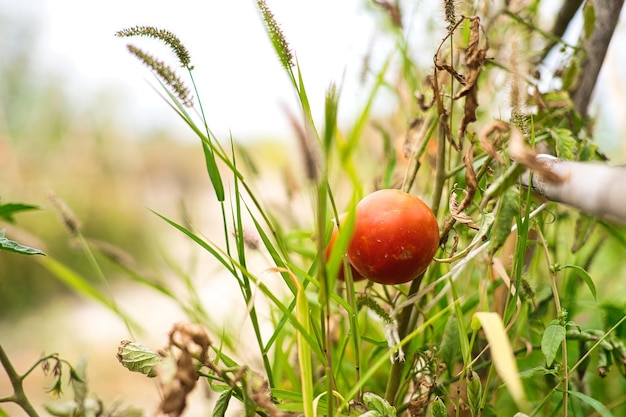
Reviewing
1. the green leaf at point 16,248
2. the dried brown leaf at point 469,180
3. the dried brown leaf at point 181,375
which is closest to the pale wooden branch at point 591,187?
the dried brown leaf at point 469,180

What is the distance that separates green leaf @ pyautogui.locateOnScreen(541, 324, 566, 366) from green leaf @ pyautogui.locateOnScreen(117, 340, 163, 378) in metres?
0.23

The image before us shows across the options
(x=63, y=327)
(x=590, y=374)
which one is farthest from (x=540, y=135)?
(x=63, y=327)

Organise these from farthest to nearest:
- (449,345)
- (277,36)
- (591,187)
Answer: (449,345)
(277,36)
(591,187)

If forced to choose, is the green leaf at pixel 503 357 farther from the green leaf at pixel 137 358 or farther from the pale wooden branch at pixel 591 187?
the green leaf at pixel 137 358

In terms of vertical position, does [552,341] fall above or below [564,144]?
below

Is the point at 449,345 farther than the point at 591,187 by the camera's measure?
Yes

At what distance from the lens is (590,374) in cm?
61

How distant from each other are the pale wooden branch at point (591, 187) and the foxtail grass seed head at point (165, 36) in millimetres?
216

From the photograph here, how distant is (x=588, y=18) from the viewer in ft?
1.62

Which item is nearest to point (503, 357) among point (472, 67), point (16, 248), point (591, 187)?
point (591, 187)

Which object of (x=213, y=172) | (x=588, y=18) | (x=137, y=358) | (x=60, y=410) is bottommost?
(x=60, y=410)

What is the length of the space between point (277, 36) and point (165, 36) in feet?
0.23

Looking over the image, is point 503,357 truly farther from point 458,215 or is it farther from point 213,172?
point 213,172

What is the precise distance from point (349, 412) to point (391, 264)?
0.11 meters
